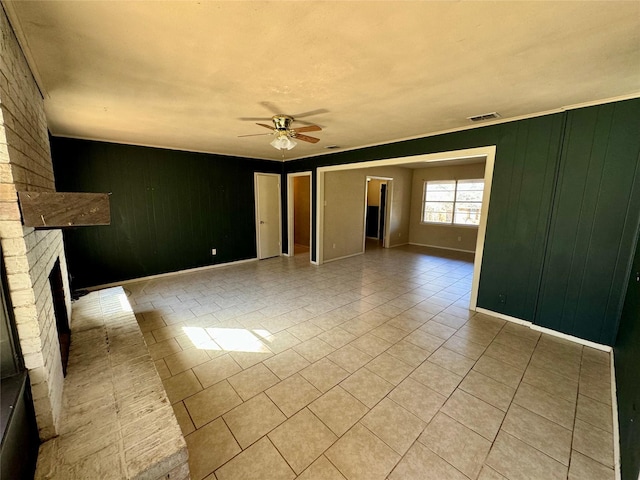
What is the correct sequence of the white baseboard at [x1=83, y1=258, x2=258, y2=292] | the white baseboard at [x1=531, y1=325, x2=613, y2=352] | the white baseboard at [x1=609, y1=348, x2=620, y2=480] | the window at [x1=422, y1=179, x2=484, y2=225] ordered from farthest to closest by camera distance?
the window at [x1=422, y1=179, x2=484, y2=225], the white baseboard at [x1=83, y1=258, x2=258, y2=292], the white baseboard at [x1=531, y1=325, x2=613, y2=352], the white baseboard at [x1=609, y1=348, x2=620, y2=480]

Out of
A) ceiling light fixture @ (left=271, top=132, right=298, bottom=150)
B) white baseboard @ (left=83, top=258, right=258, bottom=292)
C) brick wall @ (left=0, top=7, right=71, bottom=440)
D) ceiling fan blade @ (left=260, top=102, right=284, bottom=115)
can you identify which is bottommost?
white baseboard @ (left=83, top=258, right=258, bottom=292)

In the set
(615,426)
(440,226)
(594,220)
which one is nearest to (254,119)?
(594,220)

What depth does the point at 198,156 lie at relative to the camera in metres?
4.98

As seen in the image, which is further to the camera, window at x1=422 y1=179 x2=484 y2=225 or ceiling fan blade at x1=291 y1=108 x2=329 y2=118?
window at x1=422 y1=179 x2=484 y2=225

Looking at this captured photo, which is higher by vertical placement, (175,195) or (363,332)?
(175,195)

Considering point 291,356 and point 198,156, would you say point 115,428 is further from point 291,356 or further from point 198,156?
point 198,156

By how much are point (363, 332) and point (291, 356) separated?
34.8 inches

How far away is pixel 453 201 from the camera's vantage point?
7367mm

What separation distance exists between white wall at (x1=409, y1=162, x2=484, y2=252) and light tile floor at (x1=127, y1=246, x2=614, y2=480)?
408 centimetres

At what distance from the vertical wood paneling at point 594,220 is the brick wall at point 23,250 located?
13.6ft

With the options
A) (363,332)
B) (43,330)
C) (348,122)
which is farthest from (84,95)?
(363,332)

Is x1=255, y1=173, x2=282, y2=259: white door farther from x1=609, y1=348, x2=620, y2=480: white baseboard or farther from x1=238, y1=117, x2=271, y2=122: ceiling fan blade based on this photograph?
x1=609, y1=348, x2=620, y2=480: white baseboard

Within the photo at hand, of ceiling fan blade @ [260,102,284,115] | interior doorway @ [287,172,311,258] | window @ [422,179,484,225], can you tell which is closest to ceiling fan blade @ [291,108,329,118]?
ceiling fan blade @ [260,102,284,115]

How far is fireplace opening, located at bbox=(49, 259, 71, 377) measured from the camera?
2.07 m
